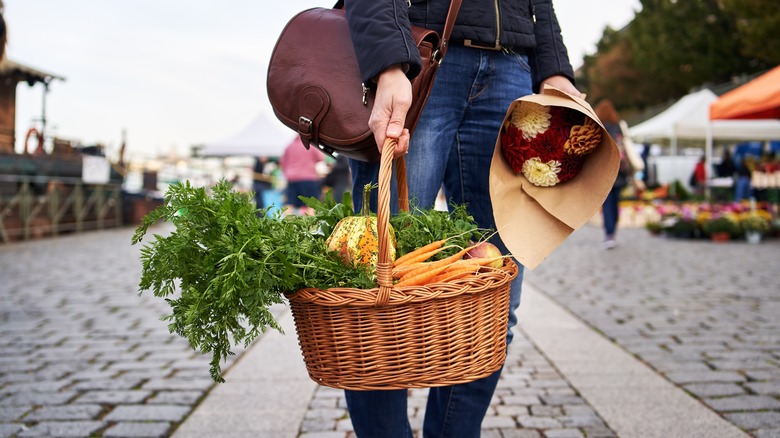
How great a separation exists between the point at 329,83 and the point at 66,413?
2151 mm

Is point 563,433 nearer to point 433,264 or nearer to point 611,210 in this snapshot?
point 433,264

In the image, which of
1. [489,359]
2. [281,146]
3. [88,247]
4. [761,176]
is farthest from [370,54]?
[281,146]

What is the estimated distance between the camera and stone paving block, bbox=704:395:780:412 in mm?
2933

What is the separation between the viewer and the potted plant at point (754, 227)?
35.2 feet

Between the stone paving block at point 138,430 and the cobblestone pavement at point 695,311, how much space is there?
7.71 feet

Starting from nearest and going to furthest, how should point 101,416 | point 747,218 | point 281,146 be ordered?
point 101,416, point 747,218, point 281,146

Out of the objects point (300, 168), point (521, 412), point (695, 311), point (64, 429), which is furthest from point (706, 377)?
point (300, 168)

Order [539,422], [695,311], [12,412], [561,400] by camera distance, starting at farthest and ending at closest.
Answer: [695,311] → [561,400] → [12,412] → [539,422]

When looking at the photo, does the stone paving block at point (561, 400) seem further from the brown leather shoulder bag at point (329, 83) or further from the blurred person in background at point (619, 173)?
the blurred person in background at point (619, 173)

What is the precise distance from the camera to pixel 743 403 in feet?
9.84

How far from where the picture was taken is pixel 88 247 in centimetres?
1111

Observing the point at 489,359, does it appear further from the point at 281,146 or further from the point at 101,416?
the point at 281,146

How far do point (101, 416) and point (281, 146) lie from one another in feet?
61.6

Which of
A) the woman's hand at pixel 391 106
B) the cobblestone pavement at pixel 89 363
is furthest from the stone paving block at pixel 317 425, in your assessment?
the woman's hand at pixel 391 106
